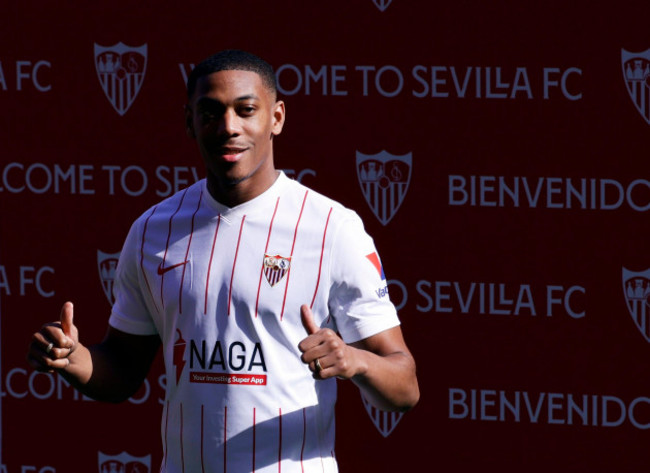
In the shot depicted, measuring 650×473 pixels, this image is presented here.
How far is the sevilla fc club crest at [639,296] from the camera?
11.6 ft

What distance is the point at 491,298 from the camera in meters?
3.66

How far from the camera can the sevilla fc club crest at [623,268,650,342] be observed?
11.6ft

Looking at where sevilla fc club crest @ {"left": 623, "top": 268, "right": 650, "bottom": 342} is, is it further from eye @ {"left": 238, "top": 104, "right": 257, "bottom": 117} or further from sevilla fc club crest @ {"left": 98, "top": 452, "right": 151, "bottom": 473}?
sevilla fc club crest @ {"left": 98, "top": 452, "right": 151, "bottom": 473}

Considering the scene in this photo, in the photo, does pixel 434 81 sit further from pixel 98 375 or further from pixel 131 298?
pixel 98 375

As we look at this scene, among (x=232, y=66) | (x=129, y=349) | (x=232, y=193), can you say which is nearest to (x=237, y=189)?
(x=232, y=193)

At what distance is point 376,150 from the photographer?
371cm

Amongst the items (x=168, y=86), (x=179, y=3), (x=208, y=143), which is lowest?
(x=208, y=143)

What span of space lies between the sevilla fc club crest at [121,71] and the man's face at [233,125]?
51.9 inches

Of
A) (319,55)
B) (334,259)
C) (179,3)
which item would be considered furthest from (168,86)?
(334,259)

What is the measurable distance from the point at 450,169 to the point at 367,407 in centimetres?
81

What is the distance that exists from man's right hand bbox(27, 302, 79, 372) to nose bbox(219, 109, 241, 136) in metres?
0.50

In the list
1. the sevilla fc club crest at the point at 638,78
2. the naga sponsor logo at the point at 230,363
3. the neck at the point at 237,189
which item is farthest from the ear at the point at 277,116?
the sevilla fc club crest at the point at 638,78

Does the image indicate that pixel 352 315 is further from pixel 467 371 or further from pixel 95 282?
pixel 95 282

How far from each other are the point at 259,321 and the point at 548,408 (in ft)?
4.73
